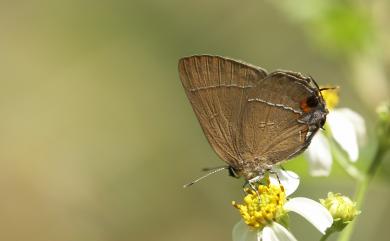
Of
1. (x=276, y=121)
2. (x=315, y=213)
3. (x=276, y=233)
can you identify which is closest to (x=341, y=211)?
(x=315, y=213)

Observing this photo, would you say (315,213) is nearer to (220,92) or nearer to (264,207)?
(264,207)

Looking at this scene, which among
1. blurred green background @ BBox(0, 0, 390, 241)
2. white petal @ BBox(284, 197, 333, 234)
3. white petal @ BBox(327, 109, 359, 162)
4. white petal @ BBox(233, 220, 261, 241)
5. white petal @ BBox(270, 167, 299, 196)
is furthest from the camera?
blurred green background @ BBox(0, 0, 390, 241)

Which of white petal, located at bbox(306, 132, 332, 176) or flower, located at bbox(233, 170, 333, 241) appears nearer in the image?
flower, located at bbox(233, 170, 333, 241)

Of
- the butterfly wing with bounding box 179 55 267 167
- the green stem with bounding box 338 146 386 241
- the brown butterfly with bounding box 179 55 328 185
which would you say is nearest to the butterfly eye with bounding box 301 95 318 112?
the brown butterfly with bounding box 179 55 328 185

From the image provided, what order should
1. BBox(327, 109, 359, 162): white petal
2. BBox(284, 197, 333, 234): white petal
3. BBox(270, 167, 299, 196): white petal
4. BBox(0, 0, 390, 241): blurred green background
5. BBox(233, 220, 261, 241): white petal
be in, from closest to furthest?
1. BBox(284, 197, 333, 234): white petal
2. BBox(233, 220, 261, 241): white petal
3. BBox(270, 167, 299, 196): white petal
4. BBox(327, 109, 359, 162): white petal
5. BBox(0, 0, 390, 241): blurred green background

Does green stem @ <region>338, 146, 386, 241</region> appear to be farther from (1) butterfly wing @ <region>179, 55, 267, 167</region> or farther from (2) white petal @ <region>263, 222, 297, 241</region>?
(1) butterfly wing @ <region>179, 55, 267, 167</region>

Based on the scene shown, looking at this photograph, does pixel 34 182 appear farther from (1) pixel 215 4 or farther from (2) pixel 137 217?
(1) pixel 215 4

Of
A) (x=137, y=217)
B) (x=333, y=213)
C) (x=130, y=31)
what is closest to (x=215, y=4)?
(x=130, y=31)
